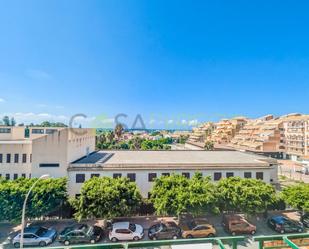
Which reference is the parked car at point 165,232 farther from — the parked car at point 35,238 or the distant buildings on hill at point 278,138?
the distant buildings on hill at point 278,138

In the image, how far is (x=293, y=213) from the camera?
25.2 metres

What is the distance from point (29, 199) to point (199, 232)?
647 inches

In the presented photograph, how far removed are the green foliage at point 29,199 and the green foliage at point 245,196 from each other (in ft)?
55.3

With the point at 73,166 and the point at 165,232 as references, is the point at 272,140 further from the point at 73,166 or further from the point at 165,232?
the point at 73,166

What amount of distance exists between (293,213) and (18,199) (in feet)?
99.6

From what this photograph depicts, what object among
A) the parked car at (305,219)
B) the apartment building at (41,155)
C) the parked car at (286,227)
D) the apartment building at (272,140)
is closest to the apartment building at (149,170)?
the apartment building at (41,155)

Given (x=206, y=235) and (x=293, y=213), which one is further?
(x=293, y=213)

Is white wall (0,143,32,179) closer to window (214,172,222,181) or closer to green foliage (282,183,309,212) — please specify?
window (214,172,222,181)

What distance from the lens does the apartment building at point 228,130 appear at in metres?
106

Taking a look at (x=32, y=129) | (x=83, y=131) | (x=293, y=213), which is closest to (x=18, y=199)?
(x=83, y=131)

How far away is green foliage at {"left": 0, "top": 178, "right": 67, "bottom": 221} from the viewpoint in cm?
1952

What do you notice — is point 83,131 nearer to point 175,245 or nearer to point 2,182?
point 2,182

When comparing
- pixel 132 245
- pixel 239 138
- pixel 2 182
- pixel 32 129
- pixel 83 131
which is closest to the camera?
pixel 132 245

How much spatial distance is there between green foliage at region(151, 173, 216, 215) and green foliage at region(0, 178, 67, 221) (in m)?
10.1
